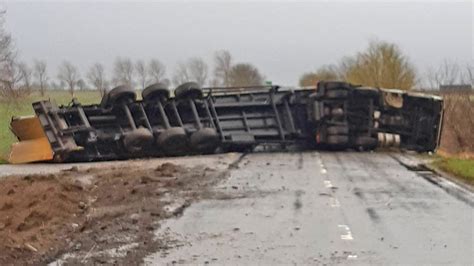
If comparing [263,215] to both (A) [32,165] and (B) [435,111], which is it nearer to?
(A) [32,165]

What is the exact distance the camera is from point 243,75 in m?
81.8

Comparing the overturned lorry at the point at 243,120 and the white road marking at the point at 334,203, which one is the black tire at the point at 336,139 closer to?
the overturned lorry at the point at 243,120

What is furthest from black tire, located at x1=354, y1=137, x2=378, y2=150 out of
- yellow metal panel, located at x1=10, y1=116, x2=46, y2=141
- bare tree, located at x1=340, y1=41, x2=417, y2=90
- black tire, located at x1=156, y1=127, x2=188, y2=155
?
bare tree, located at x1=340, y1=41, x2=417, y2=90

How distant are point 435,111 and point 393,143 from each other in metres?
1.69

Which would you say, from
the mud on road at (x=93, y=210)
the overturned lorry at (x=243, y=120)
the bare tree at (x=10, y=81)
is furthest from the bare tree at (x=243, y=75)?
the mud on road at (x=93, y=210)

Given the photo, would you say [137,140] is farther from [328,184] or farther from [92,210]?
[92,210]

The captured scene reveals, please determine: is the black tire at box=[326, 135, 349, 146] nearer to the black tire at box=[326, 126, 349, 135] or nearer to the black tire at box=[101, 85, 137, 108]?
the black tire at box=[326, 126, 349, 135]

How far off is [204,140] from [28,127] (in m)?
5.10

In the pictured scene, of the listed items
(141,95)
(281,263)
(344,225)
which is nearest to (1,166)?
(141,95)

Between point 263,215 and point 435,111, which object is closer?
point 263,215

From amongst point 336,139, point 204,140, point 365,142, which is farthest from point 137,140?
point 365,142

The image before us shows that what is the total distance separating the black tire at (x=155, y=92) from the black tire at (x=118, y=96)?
0.52 meters

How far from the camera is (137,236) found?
817 centimetres

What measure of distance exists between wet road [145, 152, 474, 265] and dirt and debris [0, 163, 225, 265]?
16.7 inches
